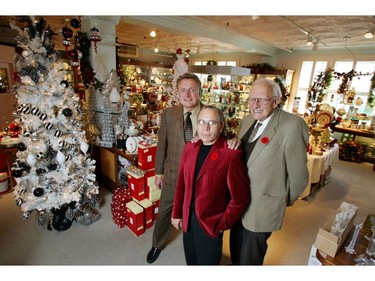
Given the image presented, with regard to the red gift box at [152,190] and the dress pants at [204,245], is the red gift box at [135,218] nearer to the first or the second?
the red gift box at [152,190]

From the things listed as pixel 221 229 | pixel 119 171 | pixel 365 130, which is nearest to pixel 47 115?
pixel 119 171

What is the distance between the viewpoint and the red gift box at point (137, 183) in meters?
2.49

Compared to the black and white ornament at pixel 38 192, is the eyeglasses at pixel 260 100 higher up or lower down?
higher up

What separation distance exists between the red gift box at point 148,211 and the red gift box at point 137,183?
69 millimetres

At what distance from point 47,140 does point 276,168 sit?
7.68ft

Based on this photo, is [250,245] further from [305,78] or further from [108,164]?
[305,78]

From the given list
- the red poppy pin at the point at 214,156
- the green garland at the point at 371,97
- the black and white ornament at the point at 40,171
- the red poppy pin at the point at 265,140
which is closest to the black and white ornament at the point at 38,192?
the black and white ornament at the point at 40,171


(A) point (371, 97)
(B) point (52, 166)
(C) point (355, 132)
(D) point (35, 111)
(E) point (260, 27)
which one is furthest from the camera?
(A) point (371, 97)

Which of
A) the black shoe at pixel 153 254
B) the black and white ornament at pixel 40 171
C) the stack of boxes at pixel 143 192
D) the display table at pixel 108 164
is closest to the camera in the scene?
the black shoe at pixel 153 254

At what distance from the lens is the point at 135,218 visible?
2.42m

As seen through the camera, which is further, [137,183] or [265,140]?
[137,183]

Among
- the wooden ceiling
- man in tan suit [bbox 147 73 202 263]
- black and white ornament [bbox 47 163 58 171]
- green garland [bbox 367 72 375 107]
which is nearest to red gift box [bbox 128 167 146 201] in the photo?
man in tan suit [bbox 147 73 202 263]

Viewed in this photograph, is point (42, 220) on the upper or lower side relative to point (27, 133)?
lower

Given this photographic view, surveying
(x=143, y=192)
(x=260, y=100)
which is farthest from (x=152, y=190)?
(x=260, y=100)
